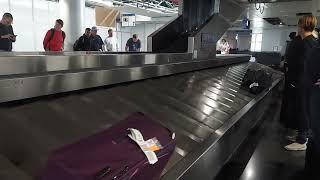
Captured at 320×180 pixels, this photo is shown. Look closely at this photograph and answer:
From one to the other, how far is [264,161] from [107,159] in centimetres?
259

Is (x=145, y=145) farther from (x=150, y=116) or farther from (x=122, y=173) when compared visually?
(x=150, y=116)

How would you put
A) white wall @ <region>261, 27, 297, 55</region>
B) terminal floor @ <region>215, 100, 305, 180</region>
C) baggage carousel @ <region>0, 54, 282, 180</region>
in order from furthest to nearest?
white wall @ <region>261, 27, 297, 55</region>
terminal floor @ <region>215, 100, 305, 180</region>
baggage carousel @ <region>0, 54, 282, 180</region>

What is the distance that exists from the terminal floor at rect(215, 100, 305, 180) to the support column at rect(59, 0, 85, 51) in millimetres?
7495

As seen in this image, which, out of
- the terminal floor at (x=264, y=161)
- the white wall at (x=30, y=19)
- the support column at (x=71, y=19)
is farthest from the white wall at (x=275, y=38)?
the terminal floor at (x=264, y=161)

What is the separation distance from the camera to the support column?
33.6 ft

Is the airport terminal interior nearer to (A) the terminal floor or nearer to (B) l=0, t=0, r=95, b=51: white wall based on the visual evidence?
(A) the terminal floor

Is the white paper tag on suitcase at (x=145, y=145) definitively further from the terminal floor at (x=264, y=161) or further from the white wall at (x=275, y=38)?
the white wall at (x=275, y=38)

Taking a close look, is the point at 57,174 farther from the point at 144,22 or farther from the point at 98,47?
the point at 144,22

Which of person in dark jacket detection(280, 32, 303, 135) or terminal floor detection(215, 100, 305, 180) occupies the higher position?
person in dark jacket detection(280, 32, 303, 135)

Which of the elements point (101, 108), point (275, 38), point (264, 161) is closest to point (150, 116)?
point (101, 108)

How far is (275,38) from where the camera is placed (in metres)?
27.0

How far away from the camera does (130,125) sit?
175 centimetres

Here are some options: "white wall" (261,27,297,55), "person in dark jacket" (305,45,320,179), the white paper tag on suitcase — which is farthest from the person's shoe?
"white wall" (261,27,297,55)

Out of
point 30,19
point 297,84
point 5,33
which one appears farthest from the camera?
point 30,19
